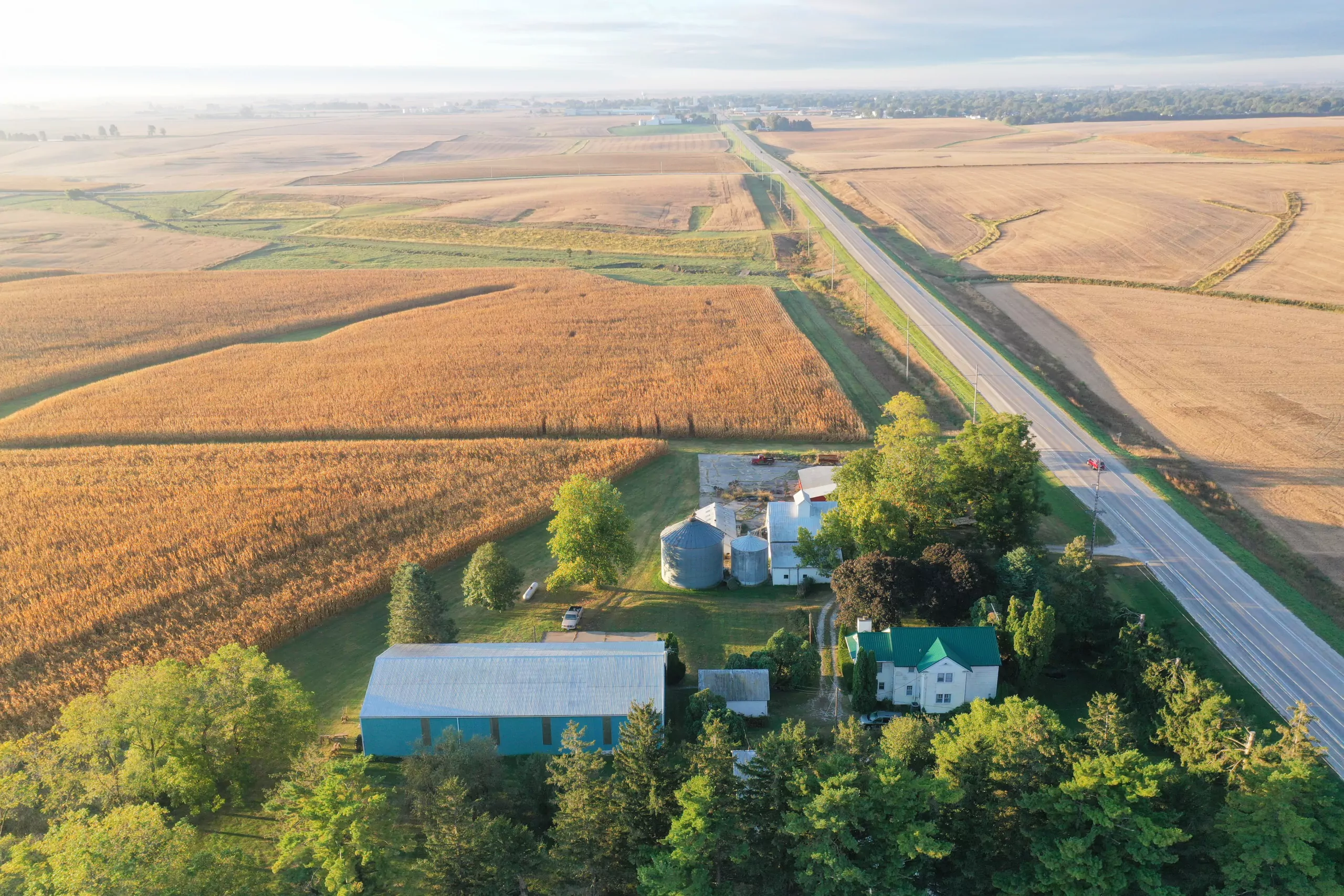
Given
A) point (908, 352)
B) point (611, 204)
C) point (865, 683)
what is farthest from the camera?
point (611, 204)

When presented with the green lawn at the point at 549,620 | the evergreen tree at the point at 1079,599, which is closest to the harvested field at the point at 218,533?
the green lawn at the point at 549,620

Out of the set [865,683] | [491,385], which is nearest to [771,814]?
[865,683]

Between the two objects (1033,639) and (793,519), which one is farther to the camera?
(793,519)

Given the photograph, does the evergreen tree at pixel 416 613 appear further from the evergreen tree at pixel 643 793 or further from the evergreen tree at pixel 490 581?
the evergreen tree at pixel 643 793

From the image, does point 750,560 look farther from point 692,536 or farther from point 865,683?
point 865,683

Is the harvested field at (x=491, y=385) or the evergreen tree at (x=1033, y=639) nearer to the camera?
the evergreen tree at (x=1033, y=639)

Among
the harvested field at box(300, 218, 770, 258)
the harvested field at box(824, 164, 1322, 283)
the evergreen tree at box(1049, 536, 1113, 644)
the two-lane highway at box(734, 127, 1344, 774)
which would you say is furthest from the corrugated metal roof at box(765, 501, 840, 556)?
the harvested field at box(300, 218, 770, 258)

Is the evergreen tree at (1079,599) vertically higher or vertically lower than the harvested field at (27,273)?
lower

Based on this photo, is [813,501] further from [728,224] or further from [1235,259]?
[728,224]
